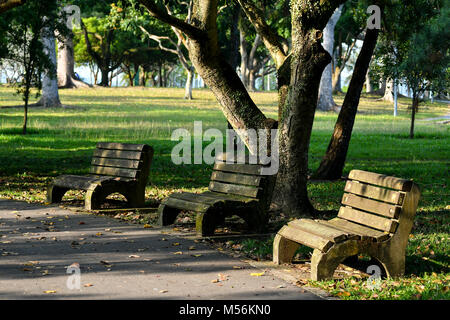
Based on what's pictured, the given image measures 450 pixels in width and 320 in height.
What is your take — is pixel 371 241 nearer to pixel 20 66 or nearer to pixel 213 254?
pixel 213 254

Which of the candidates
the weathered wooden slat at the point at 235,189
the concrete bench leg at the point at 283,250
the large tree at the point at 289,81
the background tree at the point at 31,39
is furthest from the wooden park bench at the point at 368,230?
the background tree at the point at 31,39

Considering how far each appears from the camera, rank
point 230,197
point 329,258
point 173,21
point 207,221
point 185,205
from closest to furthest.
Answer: point 329,258 → point 207,221 → point 185,205 → point 230,197 → point 173,21

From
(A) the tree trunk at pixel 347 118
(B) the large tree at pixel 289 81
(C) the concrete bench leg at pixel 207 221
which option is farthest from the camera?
(A) the tree trunk at pixel 347 118

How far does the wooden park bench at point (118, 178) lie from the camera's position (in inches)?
420

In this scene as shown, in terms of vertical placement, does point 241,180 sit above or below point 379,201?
below

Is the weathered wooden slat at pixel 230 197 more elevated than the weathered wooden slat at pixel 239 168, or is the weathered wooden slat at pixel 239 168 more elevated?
the weathered wooden slat at pixel 239 168

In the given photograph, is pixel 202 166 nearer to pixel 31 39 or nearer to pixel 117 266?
pixel 31 39

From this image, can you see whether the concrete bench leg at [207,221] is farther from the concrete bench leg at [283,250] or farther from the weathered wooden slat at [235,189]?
the concrete bench leg at [283,250]

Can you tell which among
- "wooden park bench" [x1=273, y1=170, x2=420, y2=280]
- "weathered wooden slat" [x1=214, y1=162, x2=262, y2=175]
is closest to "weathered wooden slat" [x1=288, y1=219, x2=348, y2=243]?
"wooden park bench" [x1=273, y1=170, x2=420, y2=280]

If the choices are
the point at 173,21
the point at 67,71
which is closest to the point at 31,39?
the point at 173,21

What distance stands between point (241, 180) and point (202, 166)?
8.61 metres

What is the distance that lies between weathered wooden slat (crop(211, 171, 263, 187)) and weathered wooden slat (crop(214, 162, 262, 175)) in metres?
0.05

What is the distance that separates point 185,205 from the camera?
905 centimetres

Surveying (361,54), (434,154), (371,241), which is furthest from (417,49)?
A: (371,241)
